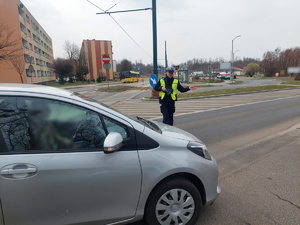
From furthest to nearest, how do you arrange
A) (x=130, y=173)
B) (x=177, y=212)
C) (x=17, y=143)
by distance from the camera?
(x=177, y=212) → (x=130, y=173) → (x=17, y=143)

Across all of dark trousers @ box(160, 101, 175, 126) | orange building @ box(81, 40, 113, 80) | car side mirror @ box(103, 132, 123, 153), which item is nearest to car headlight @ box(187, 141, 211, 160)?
car side mirror @ box(103, 132, 123, 153)

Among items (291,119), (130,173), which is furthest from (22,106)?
(291,119)

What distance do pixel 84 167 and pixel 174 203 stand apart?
3.34 feet

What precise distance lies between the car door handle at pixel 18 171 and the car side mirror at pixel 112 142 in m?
0.62

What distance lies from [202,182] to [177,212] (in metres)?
0.41

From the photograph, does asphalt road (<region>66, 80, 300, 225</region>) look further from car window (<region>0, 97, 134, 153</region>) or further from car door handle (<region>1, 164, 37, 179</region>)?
car door handle (<region>1, 164, 37, 179</region>)

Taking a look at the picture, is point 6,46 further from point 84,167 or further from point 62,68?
point 62,68

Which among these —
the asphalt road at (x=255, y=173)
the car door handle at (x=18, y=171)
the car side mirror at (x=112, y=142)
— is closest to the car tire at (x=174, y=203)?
the asphalt road at (x=255, y=173)

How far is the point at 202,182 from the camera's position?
2.63 m

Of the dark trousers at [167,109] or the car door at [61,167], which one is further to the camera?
the dark trousers at [167,109]

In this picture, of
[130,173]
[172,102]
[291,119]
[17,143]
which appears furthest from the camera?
[291,119]

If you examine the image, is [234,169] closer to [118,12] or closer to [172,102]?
[172,102]

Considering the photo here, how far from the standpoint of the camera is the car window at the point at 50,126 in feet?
6.86

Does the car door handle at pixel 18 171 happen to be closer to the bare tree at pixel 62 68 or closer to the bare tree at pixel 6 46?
the bare tree at pixel 6 46
